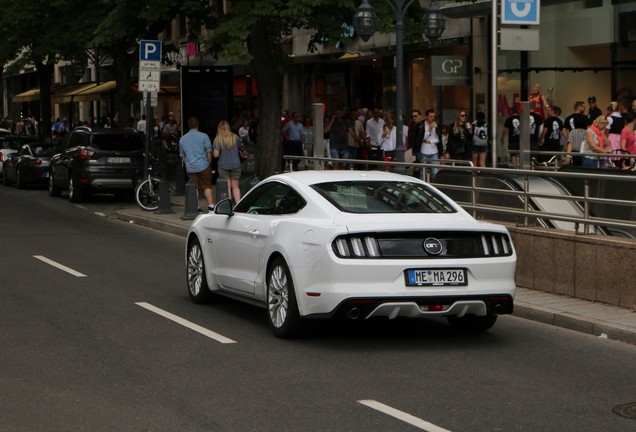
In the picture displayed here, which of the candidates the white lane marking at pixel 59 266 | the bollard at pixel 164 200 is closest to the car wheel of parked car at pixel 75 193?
the bollard at pixel 164 200

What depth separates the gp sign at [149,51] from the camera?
26.1 metres

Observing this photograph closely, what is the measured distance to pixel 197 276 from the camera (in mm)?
12844

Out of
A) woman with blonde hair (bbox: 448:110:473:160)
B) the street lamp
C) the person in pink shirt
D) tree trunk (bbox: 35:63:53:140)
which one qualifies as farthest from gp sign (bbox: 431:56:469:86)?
tree trunk (bbox: 35:63:53:140)

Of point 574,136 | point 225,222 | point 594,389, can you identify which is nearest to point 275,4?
point 574,136

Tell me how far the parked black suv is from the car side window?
17.1 m

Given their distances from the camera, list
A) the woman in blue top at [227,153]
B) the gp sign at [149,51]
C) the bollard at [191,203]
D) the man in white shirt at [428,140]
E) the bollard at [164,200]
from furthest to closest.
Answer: the man in white shirt at [428,140]
the gp sign at [149,51]
the bollard at [164,200]
the woman in blue top at [227,153]
the bollard at [191,203]

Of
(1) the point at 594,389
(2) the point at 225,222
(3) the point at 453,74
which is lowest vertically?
(1) the point at 594,389

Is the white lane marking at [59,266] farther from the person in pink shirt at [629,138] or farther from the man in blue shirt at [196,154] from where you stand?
the person in pink shirt at [629,138]

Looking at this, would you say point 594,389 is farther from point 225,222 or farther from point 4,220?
point 4,220

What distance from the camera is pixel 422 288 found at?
1002cm

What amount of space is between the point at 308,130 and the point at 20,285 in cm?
2071

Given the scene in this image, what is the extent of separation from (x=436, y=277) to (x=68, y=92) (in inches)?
1865

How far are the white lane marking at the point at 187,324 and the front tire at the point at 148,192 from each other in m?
13.3

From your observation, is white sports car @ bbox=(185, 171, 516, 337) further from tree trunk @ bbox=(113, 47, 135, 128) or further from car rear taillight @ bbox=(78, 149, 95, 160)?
tree trunk @ bbox=(113, 47, 135, 128)
